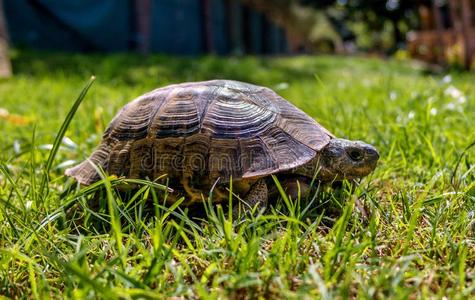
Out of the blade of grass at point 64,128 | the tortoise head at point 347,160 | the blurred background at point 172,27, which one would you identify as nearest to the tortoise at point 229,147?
the tortoise head at point 347,160

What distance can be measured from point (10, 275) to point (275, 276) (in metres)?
0.81

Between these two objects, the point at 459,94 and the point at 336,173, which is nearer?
the point at 336,173

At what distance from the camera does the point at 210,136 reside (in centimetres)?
192

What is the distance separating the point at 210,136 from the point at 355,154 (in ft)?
2.00

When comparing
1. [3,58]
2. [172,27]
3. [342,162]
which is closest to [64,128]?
[342,162]

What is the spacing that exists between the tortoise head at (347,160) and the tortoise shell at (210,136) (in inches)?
2.5

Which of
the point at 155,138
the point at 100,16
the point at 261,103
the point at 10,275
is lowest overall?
the point at 10,275

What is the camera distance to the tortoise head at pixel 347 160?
1.91 meters

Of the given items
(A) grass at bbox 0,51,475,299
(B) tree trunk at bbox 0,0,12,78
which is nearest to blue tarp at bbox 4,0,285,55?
(B) tree trunk at bbox 0,0,12,78

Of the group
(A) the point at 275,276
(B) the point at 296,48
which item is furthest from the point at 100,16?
(B) the point at 296,48

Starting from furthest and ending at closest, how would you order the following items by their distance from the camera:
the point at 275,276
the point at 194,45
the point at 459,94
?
the point at 194,45 → the point at 459,94 → the point at 275,276

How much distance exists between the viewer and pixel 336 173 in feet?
6.34

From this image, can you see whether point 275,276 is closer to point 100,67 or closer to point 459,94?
point 459,94

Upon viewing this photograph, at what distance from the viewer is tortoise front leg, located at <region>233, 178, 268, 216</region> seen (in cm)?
182
